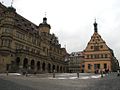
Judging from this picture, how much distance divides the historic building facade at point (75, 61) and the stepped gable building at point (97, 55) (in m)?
53.4

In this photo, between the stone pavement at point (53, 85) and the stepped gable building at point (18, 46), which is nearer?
the stone pavement at point (53, 85)

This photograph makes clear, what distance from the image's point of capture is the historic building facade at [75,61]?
135 meters

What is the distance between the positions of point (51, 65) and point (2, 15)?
2885 cm

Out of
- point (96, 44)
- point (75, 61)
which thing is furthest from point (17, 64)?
point (75, 61)

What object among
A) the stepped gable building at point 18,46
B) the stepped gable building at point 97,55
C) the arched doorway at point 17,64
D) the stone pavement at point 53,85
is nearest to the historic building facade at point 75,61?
the stepped gable building at point 97,55

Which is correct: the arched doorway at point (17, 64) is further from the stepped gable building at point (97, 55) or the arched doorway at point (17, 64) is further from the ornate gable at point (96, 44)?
the ornate gable at point (96, 44)

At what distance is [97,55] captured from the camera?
7856cm

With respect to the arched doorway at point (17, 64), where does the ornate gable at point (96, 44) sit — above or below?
above

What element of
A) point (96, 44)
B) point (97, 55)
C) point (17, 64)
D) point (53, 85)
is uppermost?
point (96, 44)

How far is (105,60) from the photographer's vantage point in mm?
76812

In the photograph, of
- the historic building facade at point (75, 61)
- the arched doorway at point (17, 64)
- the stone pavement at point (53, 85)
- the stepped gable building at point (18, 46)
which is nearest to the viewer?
the stone pavement at point (53, 85)

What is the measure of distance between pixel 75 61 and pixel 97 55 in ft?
198

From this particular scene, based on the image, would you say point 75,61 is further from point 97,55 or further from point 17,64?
point 17,64

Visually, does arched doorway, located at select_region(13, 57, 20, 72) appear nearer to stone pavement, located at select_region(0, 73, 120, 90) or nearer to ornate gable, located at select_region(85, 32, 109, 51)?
ornate gable, located at select_region(85, 32, 109, 51)
